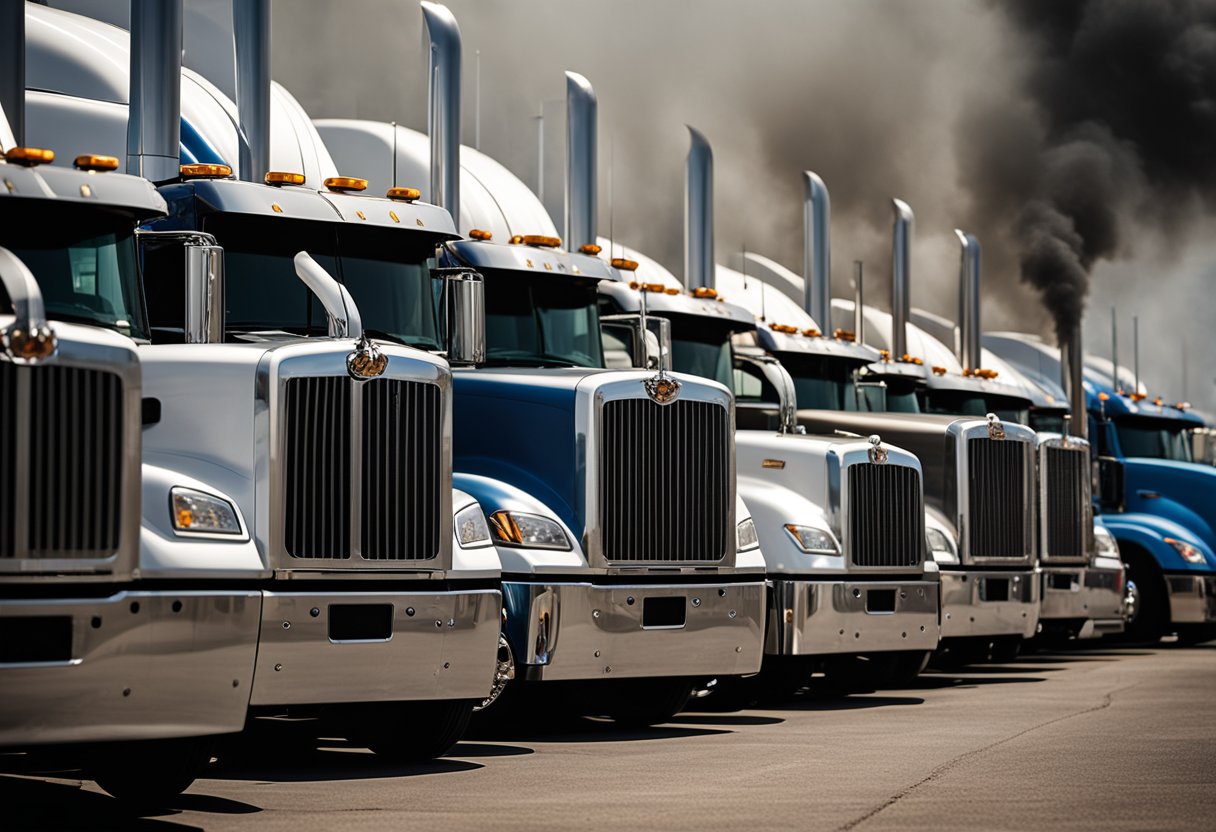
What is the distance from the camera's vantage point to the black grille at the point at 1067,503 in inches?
731

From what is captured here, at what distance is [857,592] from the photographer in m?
13.8

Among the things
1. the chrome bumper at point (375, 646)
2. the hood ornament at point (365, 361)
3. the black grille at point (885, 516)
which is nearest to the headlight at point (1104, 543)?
the black grille at point (885, 516)

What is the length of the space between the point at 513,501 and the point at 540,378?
3.03 feet

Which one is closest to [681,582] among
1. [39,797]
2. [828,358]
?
[39,797]

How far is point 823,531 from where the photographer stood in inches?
539

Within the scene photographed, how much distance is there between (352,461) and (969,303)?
2026 cm

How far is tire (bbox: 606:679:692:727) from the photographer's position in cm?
1246

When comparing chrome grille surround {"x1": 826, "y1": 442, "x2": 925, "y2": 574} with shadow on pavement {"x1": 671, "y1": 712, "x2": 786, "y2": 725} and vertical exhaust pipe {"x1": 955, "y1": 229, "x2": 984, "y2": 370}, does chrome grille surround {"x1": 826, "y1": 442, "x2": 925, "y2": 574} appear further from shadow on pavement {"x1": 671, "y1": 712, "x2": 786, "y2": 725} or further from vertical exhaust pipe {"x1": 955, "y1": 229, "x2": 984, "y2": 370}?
vertical exhaust pipe {"x1": 955, "y1": 229, "x2": 984, "y2": 370}

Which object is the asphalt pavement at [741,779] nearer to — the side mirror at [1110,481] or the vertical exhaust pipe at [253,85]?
the vertical exhaust pipe at [253,85]

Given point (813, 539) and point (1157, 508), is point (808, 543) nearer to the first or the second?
point (813, 539)

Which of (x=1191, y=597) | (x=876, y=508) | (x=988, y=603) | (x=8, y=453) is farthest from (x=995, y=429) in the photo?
(x=8, y=453)

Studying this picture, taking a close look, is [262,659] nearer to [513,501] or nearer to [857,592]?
[513,501]

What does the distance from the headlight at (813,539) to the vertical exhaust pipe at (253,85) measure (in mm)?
4003

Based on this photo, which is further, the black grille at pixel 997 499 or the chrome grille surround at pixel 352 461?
the black grille at pixel 997 499
